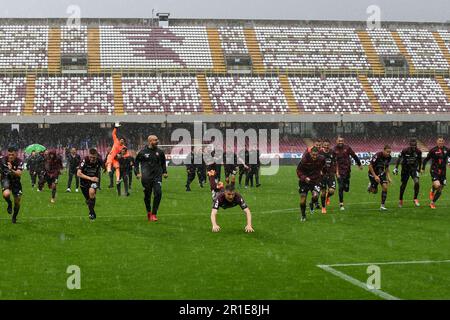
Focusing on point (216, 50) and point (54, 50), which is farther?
point (216, 50)

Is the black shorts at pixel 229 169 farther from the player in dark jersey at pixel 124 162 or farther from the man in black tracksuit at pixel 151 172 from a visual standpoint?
the man in black tracksuit at pixel 151 172

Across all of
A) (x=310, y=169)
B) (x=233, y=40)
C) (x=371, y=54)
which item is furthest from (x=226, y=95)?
(x=310, y=169)

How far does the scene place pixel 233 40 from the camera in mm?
71188

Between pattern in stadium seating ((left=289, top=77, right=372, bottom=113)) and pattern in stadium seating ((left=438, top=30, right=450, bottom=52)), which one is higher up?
pattern in stadium seating ((left=438, top=30, right=450, bottom=52))

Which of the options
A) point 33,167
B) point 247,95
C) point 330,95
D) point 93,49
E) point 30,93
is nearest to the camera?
point 33,167

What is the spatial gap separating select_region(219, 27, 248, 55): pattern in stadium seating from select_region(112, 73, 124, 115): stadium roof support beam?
10.8 metres

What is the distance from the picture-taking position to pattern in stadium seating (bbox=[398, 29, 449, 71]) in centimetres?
7019

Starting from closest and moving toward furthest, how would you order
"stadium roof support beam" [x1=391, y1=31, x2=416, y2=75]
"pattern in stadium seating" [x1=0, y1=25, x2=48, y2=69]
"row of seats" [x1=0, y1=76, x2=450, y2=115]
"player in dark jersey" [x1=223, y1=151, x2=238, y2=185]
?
"player in dark jersey" [x1=223, y1=151, x2=238, y2=185] < "row of seats" [x1=0, y1=76, x2=450, y2=115] < "pattern in stadium seating" [x1=0, y1=25, x2=48, y2=69] < "stadium roof support beam" [x1=391, y1=31, x2=416, y2=75]

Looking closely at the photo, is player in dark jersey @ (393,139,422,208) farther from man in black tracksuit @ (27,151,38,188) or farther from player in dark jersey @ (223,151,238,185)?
man in black tracksuit @ (27,151,38,188)

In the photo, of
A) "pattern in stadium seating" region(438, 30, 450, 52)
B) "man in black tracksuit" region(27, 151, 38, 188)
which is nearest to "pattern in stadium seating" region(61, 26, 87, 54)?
"man in black tracksuit" region(27, 151, 38, 188)

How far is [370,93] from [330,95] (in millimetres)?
3794

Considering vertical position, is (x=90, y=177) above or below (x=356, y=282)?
above

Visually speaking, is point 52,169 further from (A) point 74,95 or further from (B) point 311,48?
(B) point 311,48

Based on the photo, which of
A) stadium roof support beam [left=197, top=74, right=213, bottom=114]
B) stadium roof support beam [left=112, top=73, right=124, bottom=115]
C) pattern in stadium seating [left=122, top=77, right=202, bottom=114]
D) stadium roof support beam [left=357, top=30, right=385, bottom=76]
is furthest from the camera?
stadium roof support beam [left=357, top=30, right=385, bottom=76]
